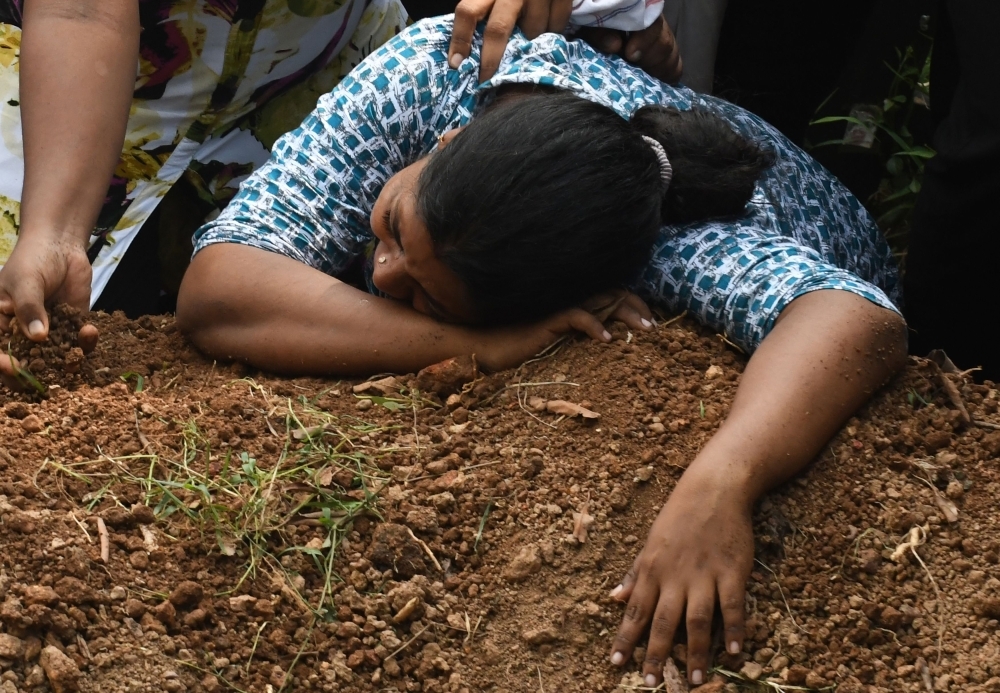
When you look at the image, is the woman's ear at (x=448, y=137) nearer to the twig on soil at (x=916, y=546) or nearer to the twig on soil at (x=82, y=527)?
the twig on soil at (x=82, y=527)

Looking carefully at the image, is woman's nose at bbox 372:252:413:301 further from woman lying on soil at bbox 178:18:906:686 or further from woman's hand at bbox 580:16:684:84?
woman's hand at bbox 580:16:684:84

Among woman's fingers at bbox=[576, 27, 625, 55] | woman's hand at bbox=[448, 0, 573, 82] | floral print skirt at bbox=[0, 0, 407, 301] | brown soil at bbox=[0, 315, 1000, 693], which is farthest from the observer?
floral print skirt at bbox=[0, 0, 407, 301]

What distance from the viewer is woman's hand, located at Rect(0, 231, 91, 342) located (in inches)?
72.1

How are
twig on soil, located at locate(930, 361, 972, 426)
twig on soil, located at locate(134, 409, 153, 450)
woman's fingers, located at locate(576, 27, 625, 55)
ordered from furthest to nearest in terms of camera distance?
woman's fingers, located at locate(576, 27, 625, 55)
twig on soil, located at locate(930, 361, 972, 426)
twig on soil, located at locate(134, 409, 153, 450)

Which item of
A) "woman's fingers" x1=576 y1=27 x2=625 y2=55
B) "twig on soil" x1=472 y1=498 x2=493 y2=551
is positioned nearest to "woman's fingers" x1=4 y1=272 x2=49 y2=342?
"twig on soil" x1=472 y1=498 x2=493 y2=551

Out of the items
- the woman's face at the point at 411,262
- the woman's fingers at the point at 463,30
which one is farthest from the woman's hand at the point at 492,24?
the woman's face at the point at 411,262

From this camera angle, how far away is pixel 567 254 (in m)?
1.78

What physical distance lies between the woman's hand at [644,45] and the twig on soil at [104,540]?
1.50 m

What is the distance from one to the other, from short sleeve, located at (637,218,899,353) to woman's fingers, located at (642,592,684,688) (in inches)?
22.1

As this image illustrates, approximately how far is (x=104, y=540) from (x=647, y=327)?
38.5 inches

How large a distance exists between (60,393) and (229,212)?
0.53m

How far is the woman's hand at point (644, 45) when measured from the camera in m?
2.39

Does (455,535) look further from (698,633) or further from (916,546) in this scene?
(916,546)

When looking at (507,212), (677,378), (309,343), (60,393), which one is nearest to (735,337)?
(677,378)
